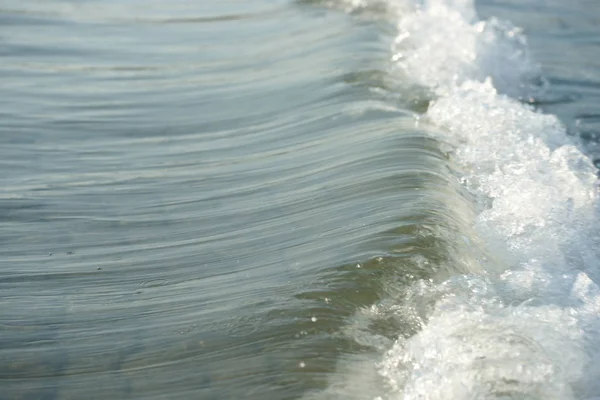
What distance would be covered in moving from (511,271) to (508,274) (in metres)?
0.04

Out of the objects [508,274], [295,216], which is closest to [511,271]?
[508,274]

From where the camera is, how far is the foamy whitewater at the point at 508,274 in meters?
2.90

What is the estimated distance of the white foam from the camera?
290 cm

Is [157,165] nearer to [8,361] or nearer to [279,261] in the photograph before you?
Result: [279,261]

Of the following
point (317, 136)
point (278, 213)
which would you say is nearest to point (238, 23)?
point (317, 136)

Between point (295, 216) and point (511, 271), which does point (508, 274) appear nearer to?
point (511, 271)

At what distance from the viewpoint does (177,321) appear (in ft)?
10.7

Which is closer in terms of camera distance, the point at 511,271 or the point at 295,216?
the point at 511,271

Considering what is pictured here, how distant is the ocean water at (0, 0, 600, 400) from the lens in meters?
2.98

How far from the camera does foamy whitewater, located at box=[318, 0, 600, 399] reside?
290 cm

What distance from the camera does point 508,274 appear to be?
354 cm

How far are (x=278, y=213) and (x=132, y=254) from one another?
75 cm

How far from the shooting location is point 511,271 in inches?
140

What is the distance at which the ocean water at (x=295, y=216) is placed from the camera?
2980 mm
